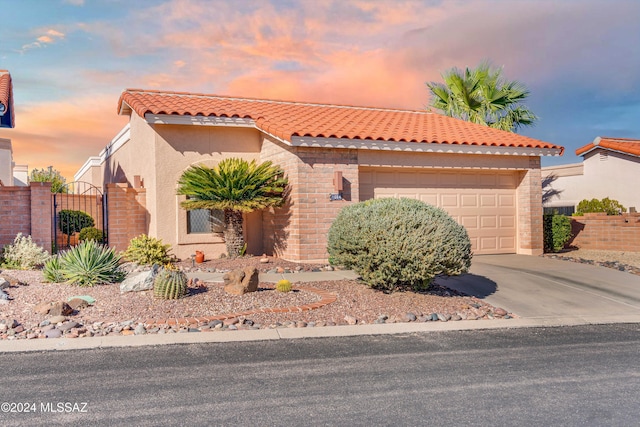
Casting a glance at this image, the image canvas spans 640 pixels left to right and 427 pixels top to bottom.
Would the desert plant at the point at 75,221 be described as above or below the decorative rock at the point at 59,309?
above

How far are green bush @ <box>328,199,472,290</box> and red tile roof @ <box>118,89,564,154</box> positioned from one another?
14.2 ft

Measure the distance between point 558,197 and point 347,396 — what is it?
23577mm

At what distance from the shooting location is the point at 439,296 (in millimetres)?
10102

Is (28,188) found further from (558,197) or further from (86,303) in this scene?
(558,197)

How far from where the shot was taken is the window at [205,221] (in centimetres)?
1524

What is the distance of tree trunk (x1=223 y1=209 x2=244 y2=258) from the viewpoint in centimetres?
1424

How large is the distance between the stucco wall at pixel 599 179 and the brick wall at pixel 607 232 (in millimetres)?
4458

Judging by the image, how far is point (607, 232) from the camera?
1870cm

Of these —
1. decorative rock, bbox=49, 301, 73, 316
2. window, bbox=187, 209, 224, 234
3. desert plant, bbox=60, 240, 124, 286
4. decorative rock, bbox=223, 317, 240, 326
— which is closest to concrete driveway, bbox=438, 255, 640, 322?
decorative rock, bbox=223, 317, 240, 326

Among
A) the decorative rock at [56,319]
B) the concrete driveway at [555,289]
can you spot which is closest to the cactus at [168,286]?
the decorative rock at [56,319]

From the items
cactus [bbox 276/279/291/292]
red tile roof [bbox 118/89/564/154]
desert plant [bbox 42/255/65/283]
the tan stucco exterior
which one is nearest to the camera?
cactus [bbox 276/279/291/292]

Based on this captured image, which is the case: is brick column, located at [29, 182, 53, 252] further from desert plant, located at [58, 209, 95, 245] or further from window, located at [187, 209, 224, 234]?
desert plant, located at [58, 209, 95, 245]

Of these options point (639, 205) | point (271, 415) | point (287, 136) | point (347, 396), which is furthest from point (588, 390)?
point (639, 205)

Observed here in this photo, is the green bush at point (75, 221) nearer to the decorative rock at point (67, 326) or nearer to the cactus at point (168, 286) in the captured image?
the cactus at point (168, 286)
